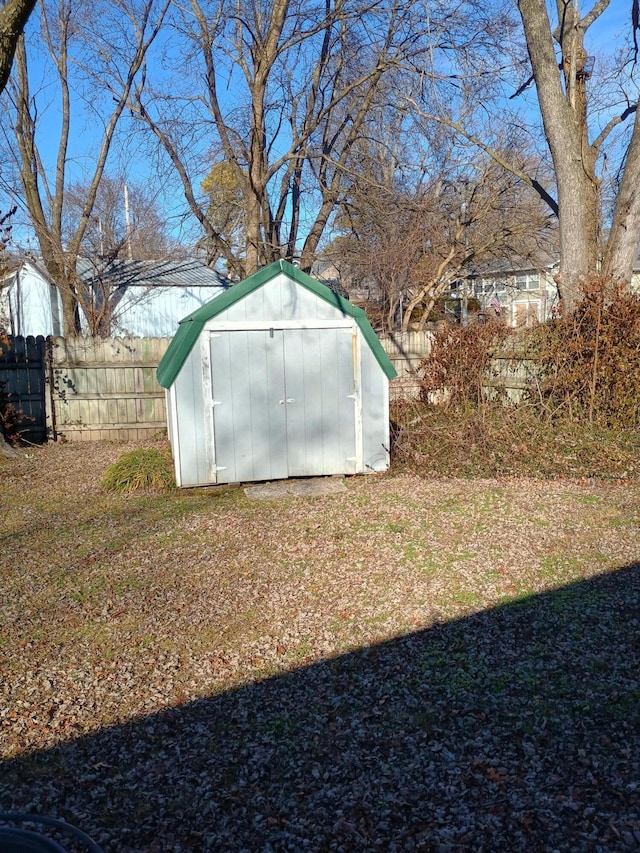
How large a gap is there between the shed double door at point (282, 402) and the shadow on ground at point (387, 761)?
455cm

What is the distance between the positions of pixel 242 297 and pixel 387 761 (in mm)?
6055

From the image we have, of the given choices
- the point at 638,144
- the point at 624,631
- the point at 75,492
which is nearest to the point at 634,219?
the point at 638,144

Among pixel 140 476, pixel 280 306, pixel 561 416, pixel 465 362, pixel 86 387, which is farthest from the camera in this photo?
pixel 86 387

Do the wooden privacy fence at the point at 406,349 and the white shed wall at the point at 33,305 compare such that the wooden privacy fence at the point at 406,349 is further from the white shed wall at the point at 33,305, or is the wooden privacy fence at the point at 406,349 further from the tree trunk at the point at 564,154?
the white shed wall at the point at 33,305

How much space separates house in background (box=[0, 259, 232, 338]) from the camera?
66.4 feet

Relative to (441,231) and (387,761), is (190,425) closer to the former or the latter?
(387,761)

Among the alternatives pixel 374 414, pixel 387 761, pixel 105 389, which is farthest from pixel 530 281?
pixel 387 761

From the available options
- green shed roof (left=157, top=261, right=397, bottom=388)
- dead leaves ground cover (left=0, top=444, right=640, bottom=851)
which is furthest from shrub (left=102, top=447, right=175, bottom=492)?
dead leaves ground cover (left=0, top=444, right=640, bottom=851)

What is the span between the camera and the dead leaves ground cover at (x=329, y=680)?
269cm

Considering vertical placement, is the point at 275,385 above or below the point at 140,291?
below

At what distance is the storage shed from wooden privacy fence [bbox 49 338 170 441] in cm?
423

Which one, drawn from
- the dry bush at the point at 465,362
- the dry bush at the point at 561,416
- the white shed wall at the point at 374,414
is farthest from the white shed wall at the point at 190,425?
the dry bush at the point at 465,362

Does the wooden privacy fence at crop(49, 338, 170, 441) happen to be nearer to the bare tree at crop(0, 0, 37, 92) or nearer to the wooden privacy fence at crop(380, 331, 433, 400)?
the wooden privacy fence at crop(380, 331, 433, 400)

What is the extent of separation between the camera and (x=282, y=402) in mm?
8367
